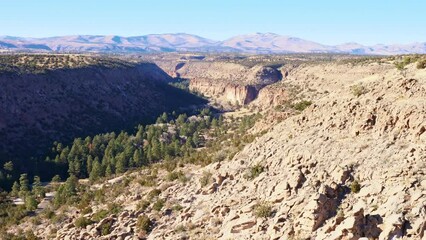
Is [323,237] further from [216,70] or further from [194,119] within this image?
[216,70]

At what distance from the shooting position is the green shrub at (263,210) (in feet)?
77.3

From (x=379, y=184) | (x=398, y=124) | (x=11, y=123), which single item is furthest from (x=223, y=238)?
(x=11, y=123)

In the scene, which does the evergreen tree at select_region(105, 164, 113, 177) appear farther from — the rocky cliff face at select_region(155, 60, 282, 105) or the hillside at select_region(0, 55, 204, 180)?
the rocky cliff face at select_region(155, 60, 282, 105)

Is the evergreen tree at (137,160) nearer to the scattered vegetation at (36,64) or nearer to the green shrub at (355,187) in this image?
the green shrub at (355,187)

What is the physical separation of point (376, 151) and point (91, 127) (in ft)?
244

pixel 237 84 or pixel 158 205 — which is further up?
pixel 237 84

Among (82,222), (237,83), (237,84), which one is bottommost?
(82,222)

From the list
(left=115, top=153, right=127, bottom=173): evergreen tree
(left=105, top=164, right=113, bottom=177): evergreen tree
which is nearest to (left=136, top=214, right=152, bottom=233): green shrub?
(left=105, top=164, right=113, bottom=177): evergreen tree

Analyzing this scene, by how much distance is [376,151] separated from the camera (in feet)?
80.1

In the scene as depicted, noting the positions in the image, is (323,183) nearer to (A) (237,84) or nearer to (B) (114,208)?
(B) (114,208)

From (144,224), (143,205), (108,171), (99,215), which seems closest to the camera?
(144,224)

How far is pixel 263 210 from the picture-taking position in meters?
23.7


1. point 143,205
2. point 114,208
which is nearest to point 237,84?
point 114,208

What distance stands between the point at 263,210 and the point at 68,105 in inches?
3114
